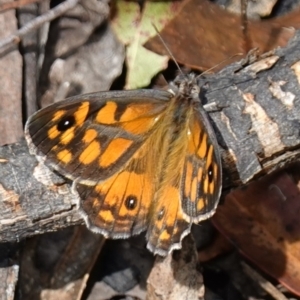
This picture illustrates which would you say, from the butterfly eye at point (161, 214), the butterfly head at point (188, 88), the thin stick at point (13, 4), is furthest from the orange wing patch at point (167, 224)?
the thin stick at point (13, 4)

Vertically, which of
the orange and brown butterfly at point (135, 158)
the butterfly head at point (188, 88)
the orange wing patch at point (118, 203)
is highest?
the butterfly head at point (188, 88)

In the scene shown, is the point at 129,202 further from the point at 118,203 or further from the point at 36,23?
the point at 36,23

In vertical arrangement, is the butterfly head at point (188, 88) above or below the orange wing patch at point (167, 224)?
above

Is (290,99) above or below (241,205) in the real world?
above

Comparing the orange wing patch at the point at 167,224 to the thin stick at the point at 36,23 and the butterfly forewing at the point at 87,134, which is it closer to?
the butterfly forewing at the point at 87,134

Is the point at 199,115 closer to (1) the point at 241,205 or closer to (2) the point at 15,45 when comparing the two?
(1) the point at 241,205

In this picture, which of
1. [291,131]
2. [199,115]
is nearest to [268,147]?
[291,131]

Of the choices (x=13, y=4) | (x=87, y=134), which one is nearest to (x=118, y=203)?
(x=87, y=134)

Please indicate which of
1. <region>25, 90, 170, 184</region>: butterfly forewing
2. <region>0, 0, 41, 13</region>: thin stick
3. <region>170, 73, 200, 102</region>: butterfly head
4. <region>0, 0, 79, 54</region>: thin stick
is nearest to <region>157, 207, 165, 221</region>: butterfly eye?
<region>25, 90, 170, 184</region>: butterfly forewing
